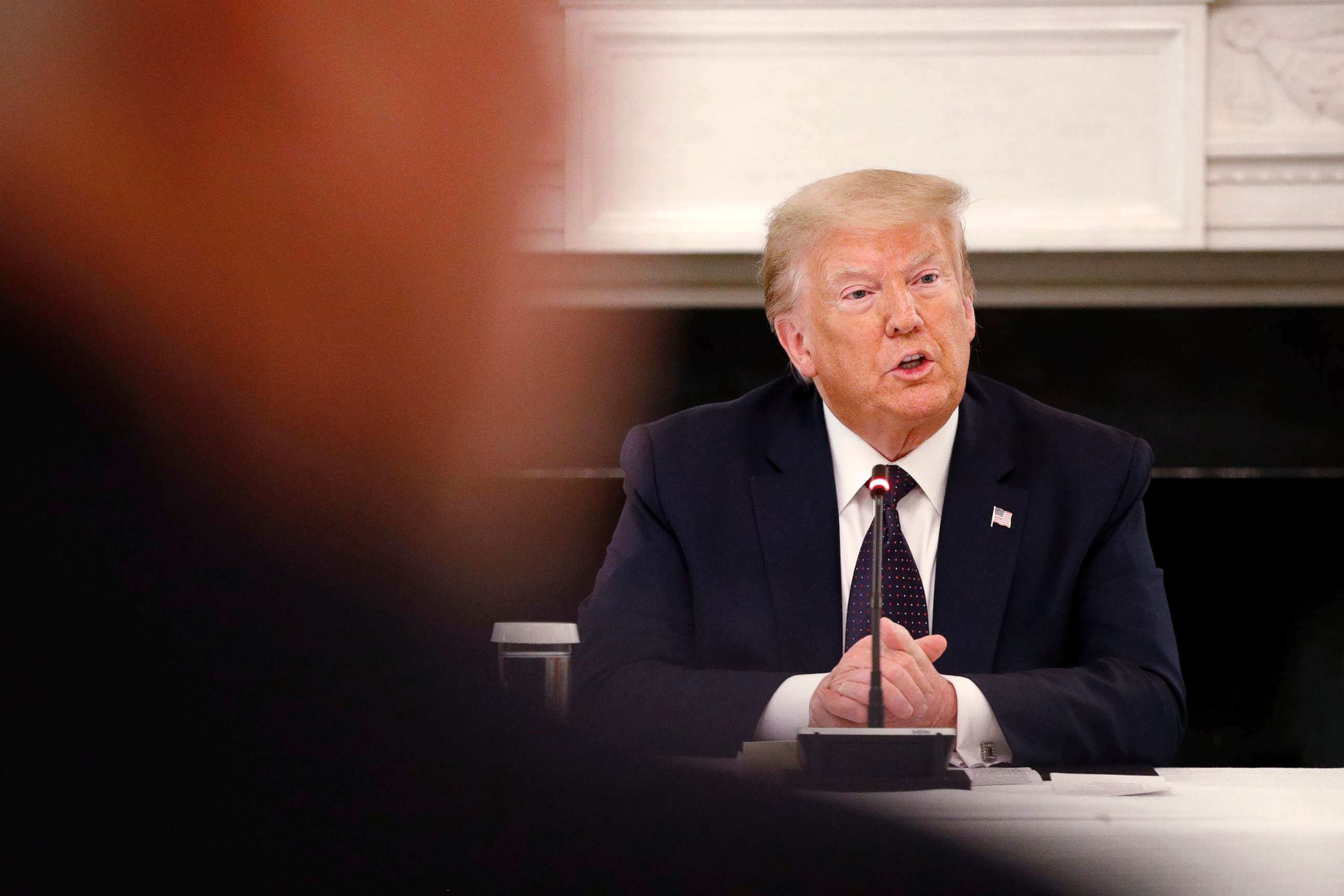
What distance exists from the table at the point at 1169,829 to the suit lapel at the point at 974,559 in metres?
0.36

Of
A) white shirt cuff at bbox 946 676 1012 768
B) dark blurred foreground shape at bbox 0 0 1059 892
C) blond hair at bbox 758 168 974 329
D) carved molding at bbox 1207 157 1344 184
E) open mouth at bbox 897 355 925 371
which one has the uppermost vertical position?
carved molding at bbox 1207 157 1344 184

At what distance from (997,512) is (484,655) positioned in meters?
1.28

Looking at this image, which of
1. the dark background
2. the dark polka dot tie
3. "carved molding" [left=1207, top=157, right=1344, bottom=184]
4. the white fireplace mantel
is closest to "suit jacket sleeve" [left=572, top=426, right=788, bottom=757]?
the dark polka dot tie

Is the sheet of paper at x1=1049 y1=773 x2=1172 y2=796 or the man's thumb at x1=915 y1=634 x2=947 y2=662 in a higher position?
the man's thumb at x1=915 y1=634 x2=947 y2=662

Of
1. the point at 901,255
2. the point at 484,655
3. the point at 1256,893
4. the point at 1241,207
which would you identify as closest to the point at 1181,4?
the point at 1241,207

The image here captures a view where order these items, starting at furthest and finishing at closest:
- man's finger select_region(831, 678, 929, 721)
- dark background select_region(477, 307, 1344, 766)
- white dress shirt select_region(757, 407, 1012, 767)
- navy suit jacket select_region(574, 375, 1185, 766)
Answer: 1. dark background select_region(477, 307, 1344, 766)
2. white dress shirt select_region(757, 407, 1012, 767)
3. navy suit jacket select_region(574, 375, 1185, 766)
4. man's finger select_region(831, 678, 929, 721)

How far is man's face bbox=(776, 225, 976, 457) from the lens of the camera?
1487 mm

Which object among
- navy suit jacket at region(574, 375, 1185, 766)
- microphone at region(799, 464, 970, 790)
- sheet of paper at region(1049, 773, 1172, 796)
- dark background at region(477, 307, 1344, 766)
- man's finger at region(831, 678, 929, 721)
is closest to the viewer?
microphone at region(799, 464, 970, 790)

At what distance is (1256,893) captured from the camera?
562 millimetres

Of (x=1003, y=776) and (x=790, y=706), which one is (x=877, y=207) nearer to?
(x=790, y=706)

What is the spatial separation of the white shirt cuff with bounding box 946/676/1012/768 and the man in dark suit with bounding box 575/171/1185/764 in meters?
0.10

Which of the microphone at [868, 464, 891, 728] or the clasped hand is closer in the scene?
the microphone at [868, 464, 891, 728]

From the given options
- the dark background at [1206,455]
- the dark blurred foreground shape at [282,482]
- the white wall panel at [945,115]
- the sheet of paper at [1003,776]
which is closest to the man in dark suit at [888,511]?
the sheet of paper at [1003,776]

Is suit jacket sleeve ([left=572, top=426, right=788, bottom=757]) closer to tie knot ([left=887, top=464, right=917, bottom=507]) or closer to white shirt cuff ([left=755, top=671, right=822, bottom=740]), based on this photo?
white shirt cuff ([left=755, top=671, right=822, bottom=740])
